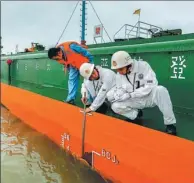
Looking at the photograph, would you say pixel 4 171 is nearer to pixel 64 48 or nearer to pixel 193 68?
pixel 64 48

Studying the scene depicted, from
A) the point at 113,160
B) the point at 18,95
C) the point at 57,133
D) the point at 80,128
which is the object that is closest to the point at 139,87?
the point at 113,160

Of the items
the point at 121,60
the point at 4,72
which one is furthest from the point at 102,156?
the point at 4,72

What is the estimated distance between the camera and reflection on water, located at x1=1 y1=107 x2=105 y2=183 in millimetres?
4023

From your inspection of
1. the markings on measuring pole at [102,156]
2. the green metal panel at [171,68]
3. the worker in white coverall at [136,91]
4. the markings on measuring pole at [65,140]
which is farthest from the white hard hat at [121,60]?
the markings on measuring pole at [65,140]

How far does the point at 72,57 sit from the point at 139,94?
1.84m

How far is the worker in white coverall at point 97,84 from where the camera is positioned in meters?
3.77

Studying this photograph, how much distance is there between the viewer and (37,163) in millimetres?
4621

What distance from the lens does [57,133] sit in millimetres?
5164

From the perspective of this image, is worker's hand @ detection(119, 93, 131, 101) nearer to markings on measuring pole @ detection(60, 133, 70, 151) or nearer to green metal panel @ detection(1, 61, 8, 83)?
markings on measuring pole @ detection(60, 133, 70, 151)

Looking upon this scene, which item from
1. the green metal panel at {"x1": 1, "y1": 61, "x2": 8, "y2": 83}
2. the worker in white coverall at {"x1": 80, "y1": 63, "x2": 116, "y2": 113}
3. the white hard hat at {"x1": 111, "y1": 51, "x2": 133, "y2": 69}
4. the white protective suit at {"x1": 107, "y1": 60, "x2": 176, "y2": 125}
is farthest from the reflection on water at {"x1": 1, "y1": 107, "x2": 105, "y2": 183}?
the green metal panel at {"x1": 1, "y1": 61, "x2": 8, "y2": 83}

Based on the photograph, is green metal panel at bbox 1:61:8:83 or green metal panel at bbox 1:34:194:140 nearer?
green metal panel at bbox 1:34:194:140

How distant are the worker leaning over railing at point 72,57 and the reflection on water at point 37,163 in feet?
3.24

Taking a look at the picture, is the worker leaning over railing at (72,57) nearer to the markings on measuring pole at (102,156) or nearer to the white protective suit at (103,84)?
the white protective suit at (103,84)

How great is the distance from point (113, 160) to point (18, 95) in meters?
4.56
